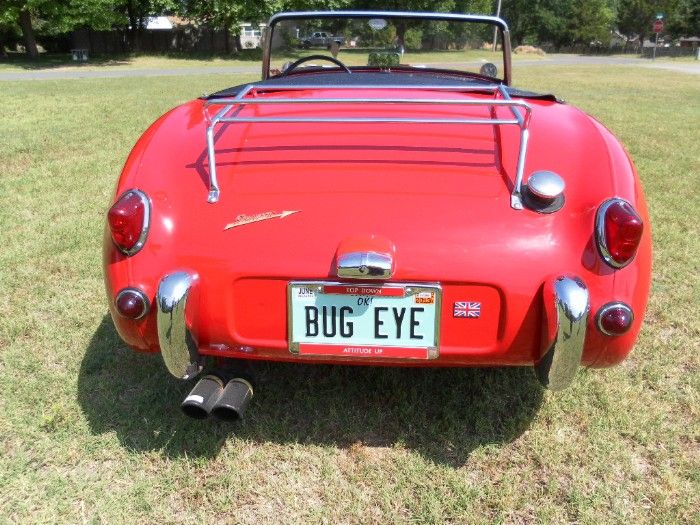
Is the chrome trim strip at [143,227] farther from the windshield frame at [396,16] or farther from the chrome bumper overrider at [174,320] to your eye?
the windshield frame at [396,16]

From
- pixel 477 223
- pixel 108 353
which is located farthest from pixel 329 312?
pixel 108 353

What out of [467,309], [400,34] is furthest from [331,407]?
[400,34]

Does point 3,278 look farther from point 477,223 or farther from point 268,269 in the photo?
point 477,223

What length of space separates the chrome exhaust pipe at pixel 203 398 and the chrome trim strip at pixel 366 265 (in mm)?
636

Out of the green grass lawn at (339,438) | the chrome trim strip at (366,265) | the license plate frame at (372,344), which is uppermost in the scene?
the chrome trim strip at (366,265)

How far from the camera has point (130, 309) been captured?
183 centimetres

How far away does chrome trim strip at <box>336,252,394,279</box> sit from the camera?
5.55ft

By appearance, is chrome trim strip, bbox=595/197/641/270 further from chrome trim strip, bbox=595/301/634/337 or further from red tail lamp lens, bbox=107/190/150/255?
red tail lamp lens, bbox=107/190/150/255

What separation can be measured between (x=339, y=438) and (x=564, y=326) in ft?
3.24

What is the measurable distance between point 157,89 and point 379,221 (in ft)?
45.4

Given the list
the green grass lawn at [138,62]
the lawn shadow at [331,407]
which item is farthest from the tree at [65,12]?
the lawn shadow at [331,407]

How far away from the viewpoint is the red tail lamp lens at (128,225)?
1.84m

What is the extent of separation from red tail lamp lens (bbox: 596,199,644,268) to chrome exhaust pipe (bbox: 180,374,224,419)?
4.34ft

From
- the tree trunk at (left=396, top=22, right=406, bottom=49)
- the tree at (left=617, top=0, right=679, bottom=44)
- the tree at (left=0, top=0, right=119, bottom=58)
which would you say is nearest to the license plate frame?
the tree trunk at (left=396, top=22, right=406, bottom=49)
